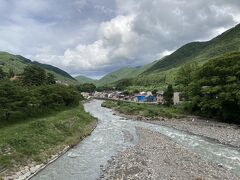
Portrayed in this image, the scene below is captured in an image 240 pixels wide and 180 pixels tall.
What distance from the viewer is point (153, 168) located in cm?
2480

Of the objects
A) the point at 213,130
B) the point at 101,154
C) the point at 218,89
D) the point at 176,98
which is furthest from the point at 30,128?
the point at 176,98

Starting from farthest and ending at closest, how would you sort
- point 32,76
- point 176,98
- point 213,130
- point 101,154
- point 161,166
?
point 176,98 < point 32,76 < point 213,130 < point 101,154 < point 161,166

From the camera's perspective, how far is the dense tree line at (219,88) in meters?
53.4

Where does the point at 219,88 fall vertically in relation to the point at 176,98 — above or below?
above

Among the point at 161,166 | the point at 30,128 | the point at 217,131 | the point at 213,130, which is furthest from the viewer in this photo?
the point at 213,130

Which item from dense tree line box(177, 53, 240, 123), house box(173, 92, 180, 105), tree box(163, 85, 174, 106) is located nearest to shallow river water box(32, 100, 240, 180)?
dense tree line box(177, 53, 240, 123)

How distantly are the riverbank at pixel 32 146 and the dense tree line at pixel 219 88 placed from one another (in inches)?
1132

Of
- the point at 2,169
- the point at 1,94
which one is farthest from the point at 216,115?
the point at 2,169

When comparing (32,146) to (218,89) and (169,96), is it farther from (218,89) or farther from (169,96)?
(169,96)

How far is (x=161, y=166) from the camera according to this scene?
83.7ft

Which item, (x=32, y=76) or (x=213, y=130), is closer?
(x=213, y=130)

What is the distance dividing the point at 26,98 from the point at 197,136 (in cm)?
2964

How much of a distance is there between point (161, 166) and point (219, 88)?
3445 cm

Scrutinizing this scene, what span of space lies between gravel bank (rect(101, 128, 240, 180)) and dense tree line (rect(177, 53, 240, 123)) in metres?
25.3
